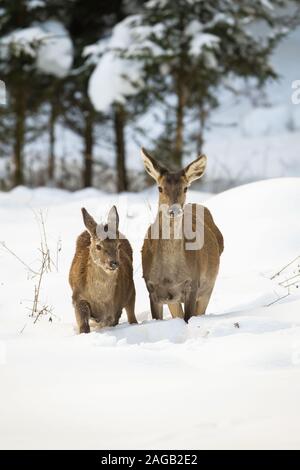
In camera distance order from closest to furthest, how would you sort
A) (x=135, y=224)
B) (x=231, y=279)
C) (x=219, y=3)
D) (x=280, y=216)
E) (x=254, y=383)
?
(x=254, y=383)
(x=231, y=279)
(x=280, y=216)
(x=135, y=224)
(x=219, y=3)

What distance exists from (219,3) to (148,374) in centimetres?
1367

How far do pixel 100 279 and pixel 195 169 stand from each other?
3.96 ft

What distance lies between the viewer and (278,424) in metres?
4.14

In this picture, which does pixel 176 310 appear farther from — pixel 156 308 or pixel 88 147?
pixel 88 147

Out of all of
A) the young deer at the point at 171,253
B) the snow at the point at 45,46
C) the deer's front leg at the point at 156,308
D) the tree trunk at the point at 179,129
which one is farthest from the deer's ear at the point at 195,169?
the snow at the point at 45,46

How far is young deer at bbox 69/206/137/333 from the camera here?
646 cm

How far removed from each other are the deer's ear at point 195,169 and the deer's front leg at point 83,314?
1.34m

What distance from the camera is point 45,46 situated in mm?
17594

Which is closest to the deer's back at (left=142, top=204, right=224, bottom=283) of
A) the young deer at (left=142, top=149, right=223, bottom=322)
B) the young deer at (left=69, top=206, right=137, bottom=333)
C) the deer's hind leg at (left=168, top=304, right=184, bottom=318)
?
the young deer at (left=142, top=149, right=223, bottom=322)

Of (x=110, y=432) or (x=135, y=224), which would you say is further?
(x=135, y=224)

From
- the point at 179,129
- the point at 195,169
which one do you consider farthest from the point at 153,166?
the point at 179,129

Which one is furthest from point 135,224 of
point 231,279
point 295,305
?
point 295,305

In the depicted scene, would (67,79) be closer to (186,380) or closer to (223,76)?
(223,76)

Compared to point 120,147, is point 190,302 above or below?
below
